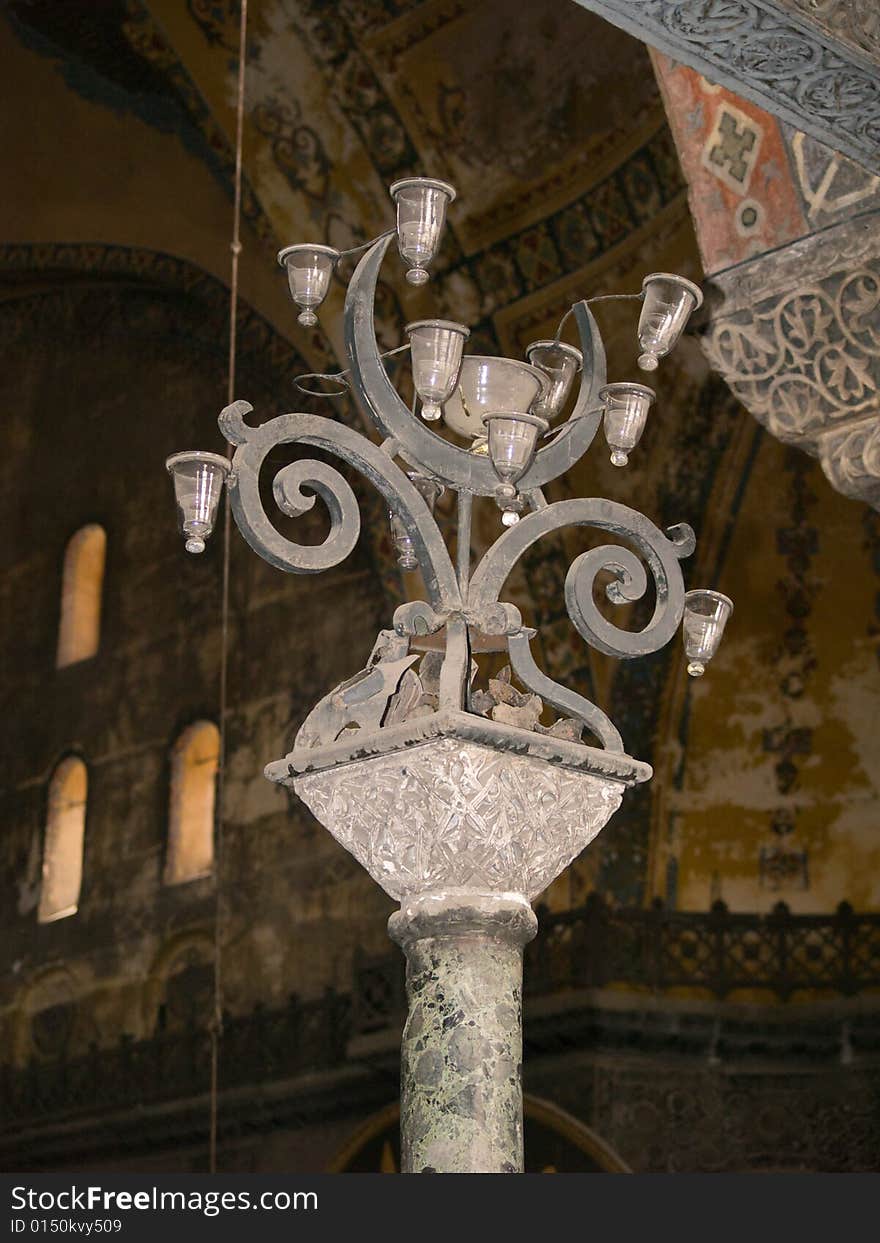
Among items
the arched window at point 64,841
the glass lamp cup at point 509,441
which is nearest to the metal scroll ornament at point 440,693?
the glass lamp cup at point 509,441

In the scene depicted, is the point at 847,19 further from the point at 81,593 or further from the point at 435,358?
the point at 81,593

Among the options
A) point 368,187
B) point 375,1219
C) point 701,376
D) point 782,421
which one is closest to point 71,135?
point 368,187

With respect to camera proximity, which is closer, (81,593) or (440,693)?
(440,693)

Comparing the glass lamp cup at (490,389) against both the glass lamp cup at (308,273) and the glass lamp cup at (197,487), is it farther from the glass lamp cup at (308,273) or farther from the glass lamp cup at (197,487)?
the glass lamp cup at (197,487)

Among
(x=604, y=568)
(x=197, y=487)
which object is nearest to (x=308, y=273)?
(x=197, y=487)

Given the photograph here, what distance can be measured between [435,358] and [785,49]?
1.06 meters

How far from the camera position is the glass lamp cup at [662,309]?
4.46m

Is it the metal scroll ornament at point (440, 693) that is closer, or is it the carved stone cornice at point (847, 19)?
the metal scroll ornament at point (440, 693)

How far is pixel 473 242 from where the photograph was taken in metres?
9.82

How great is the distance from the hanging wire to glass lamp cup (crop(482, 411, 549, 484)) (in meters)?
6.03

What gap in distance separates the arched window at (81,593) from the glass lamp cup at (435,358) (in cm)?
920

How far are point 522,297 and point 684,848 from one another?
2.63 meters

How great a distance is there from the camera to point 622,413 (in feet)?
14.8

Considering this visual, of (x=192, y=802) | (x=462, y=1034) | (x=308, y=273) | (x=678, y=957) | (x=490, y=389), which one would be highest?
(x=192, y=802)
